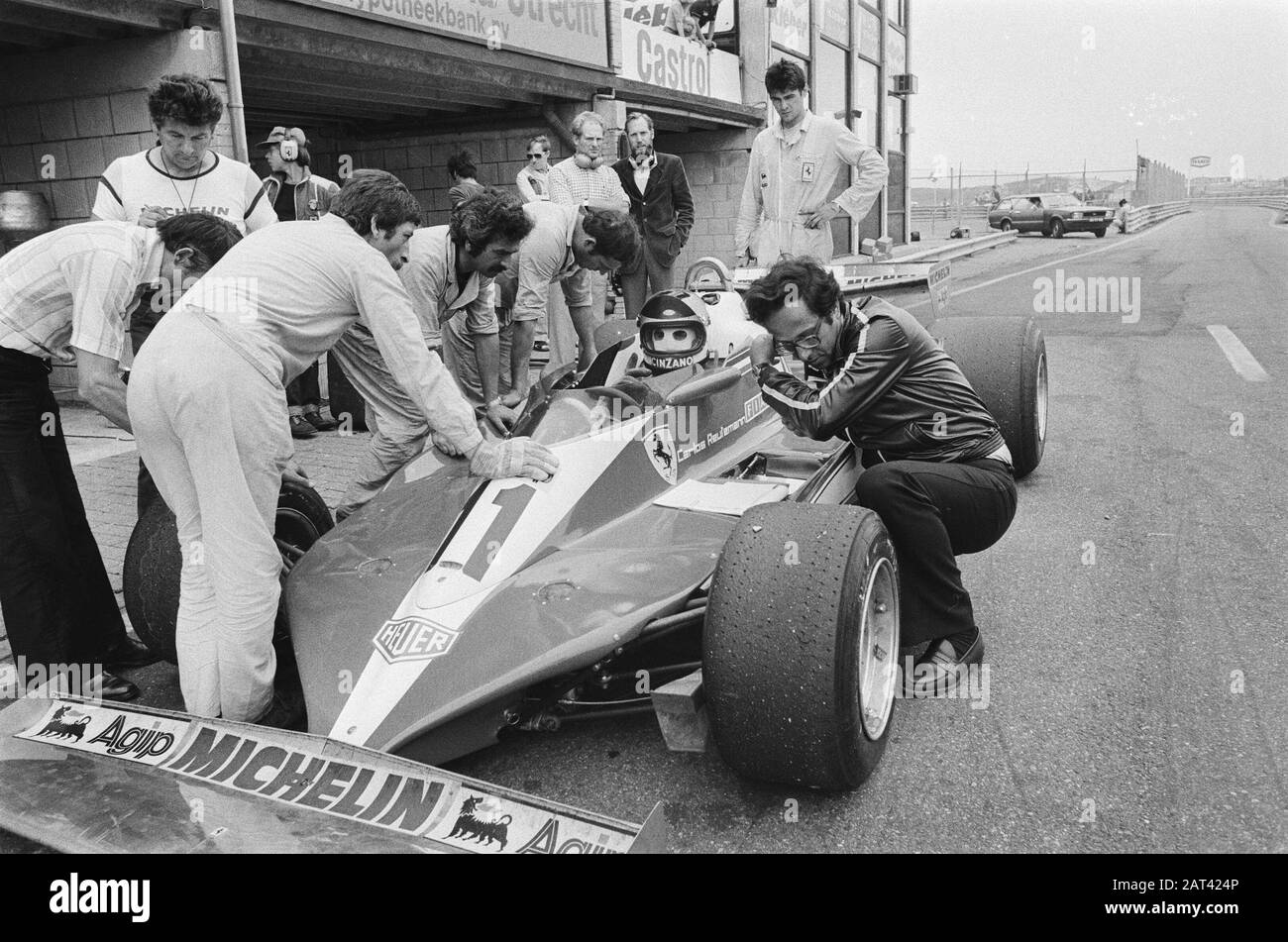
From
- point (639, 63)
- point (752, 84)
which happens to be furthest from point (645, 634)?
point (752, 84)

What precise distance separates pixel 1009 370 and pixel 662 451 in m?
2.31

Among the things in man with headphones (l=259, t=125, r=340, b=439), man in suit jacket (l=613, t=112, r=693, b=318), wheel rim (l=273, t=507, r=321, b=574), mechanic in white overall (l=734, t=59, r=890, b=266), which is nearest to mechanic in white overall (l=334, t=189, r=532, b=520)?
wheel rim (l=273, t=507, r=321, b=574)

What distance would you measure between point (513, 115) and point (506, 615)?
10.2m

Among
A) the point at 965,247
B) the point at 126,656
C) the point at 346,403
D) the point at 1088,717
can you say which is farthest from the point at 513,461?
the point at 965,247

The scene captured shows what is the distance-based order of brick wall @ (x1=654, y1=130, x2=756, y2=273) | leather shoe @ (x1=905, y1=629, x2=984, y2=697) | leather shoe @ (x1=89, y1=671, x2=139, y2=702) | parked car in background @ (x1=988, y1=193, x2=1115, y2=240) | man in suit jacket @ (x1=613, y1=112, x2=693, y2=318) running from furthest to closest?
parked car in background @ (x1=988, y1=193, x2=1115, y2=240)
brick wall @ (x1=654, y1=130, x2=756, y2=273)
man in suit jacket @ (x1=613, y1=112, x2=693, y2=318)
leather shoe @ (x1=89, y1=671, x2=139, y2=702)
leather shoe @ (x1=905, y1=629, x2=984, y2=697)

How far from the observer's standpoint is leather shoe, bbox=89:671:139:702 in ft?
11.3

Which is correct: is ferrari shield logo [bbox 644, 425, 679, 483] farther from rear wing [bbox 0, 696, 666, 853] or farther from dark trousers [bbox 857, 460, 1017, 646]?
rear wing [bbox 0, 696, 666, 853]

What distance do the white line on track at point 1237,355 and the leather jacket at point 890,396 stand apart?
531cm

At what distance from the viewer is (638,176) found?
304 inches

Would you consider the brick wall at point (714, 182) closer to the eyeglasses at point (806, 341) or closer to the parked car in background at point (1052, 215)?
the eyeglasses at point (806, 341)

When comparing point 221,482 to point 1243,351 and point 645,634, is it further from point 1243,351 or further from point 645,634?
point 1243,351

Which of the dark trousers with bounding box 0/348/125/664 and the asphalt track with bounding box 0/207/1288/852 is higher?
the dark trousers with bounding box 0/348/125/664

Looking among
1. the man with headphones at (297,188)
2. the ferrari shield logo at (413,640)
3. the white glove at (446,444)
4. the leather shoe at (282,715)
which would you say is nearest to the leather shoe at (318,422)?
the man with headphones at (297,188)

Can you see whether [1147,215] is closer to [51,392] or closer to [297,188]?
[297,188]
